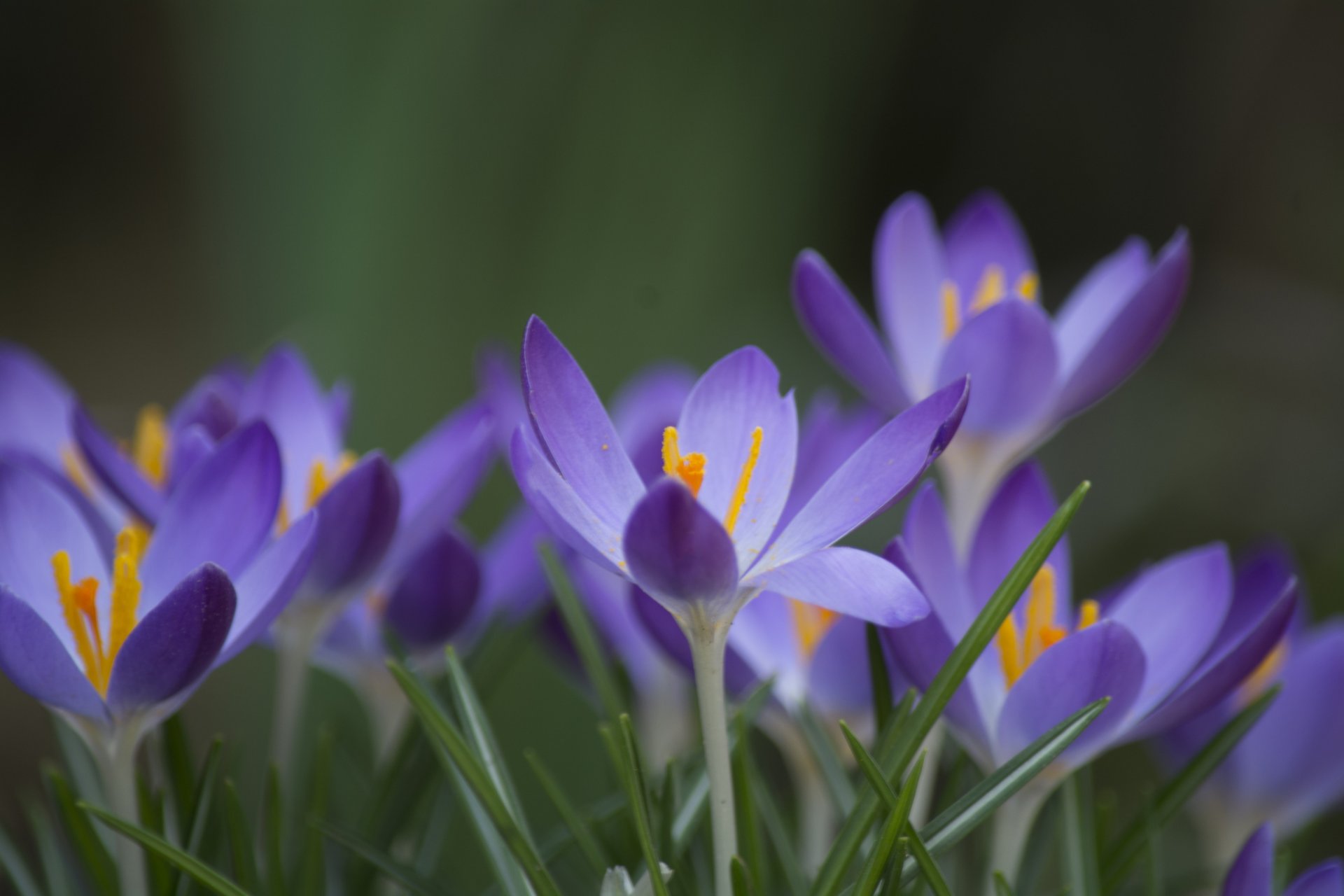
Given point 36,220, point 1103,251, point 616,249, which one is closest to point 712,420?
point 616,249

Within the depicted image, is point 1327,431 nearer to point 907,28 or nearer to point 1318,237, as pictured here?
point 1318,237

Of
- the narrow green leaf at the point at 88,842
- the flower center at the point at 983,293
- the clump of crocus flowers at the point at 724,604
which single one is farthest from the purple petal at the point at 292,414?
the flower center at the point at 983,293

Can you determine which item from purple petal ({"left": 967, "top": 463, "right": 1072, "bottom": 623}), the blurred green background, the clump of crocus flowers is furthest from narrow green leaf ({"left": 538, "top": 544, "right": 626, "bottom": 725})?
the blurred green background

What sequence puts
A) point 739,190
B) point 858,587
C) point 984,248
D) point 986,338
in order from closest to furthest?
point 858,587
point 986,338
point 984,248
point 739,190

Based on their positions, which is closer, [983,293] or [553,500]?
[553,500]

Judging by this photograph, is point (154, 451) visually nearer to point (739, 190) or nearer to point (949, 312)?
point (949, 312)

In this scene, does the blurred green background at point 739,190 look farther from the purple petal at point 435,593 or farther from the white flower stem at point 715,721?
the white flower stem at point 715,721

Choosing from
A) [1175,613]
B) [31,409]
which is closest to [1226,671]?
[1175,613]

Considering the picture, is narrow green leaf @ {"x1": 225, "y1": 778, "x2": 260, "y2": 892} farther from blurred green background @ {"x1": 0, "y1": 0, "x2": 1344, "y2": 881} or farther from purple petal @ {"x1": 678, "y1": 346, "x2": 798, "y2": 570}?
blurred green background @ {"x1": 0, "y1": 0, "x2": 1344, "y2": 881}
